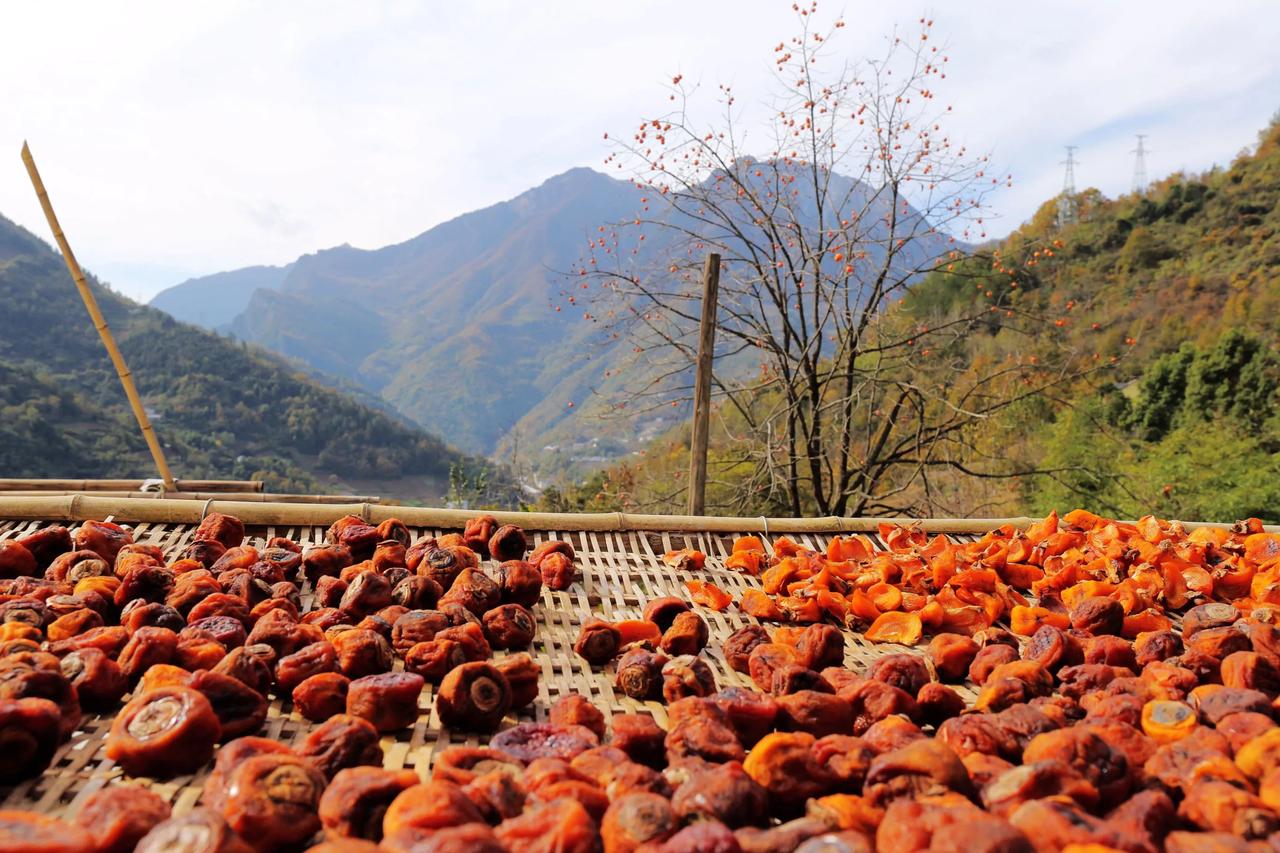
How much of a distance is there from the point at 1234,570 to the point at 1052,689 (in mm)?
1172

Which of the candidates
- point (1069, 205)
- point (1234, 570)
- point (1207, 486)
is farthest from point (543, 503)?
point (1069, 205)

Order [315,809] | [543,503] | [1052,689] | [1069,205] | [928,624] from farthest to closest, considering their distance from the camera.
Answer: [1069,205] < [543,503] < [928,624] < [1052,689] < [315,809]

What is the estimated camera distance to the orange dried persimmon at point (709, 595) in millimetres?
2385

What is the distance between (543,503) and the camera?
12500mm

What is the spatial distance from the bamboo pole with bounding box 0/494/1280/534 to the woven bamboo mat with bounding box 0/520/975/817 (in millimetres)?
29

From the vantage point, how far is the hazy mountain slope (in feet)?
338

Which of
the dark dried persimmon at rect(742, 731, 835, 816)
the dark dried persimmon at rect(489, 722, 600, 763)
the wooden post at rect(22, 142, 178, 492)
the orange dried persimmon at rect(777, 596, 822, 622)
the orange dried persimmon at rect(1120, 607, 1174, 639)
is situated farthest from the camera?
the wooden post at rect(22, 142, 178, 492)

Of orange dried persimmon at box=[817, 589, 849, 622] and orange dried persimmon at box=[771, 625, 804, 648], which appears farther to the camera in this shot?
orange dried persimmon at box=[817, 589, 849, 622]

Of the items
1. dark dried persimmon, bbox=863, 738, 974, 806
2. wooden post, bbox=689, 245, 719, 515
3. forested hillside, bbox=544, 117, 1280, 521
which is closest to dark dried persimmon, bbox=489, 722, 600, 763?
dark dried persimmon, bbox=863, 738, 974, 806

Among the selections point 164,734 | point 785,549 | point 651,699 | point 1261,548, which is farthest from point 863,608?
point 164,734

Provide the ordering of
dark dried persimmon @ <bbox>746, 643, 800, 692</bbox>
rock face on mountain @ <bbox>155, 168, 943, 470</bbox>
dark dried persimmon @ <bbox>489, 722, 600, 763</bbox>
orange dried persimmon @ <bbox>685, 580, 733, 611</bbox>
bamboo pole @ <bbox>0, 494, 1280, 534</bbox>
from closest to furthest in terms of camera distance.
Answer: dark dried persimmon @ <bbox>489, 722, 600, 763</bbox> < dark dried persimmon @ <bbox>746, 643, 800, 692</bbox> < orange dried persimmon @ <bbox>685, 580, 733, 611</bbox> < bamboo pole @ <bbox>0, 494, 1280, 534</bbox> < rock face on mountain @ <bbox>155, 168, 943, 470</bbox>

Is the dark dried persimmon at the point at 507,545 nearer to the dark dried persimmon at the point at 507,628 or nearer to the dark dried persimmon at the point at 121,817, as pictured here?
the dark dried persimmon at the point at 507,628

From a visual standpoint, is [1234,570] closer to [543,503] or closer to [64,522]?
[64,522]

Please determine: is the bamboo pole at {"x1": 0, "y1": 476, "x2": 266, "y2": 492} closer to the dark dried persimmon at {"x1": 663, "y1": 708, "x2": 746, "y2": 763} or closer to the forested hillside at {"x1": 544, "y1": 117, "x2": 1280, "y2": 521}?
the dark dried persimmon at {"x1": 663, "y1": 708, "x2": 746, "y2": 763}
